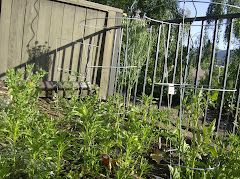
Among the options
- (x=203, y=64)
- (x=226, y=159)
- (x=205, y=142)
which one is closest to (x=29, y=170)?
(x=205, y=142)

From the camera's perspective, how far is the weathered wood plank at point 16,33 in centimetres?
402

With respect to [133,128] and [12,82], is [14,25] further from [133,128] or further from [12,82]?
[133,128]

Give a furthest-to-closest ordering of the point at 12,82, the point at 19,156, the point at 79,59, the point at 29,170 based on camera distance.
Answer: the point at 79,59, the point at 12,82, the point at 19,156, the point at 29,170

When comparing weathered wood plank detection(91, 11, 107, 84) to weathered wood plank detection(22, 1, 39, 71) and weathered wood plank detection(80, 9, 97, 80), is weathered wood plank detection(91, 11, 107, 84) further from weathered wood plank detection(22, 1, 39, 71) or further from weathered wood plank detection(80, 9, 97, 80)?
weathered wood plank detection(22, 1, 39, 71)

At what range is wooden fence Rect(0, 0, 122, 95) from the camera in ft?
13.2

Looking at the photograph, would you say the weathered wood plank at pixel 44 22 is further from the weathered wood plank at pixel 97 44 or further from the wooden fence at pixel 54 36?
the weathered wood plank at pixel 97 44

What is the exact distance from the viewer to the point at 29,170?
1.76 m

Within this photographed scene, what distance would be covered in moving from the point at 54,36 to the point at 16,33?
0.58m

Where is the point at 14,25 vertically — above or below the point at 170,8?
below

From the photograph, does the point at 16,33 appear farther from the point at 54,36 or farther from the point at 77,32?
the point at 77,32

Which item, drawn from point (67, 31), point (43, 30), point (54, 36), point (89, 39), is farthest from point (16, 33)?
point (89, 39)

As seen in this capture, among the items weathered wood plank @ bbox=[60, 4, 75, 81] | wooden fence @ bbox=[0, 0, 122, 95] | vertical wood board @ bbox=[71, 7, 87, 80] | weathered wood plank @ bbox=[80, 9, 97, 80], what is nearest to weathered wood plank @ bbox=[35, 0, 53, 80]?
wooden fence @ bbox=[0, 0, 122, 95]

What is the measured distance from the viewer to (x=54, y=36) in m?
4.38

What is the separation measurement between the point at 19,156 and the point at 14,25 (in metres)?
2.61
